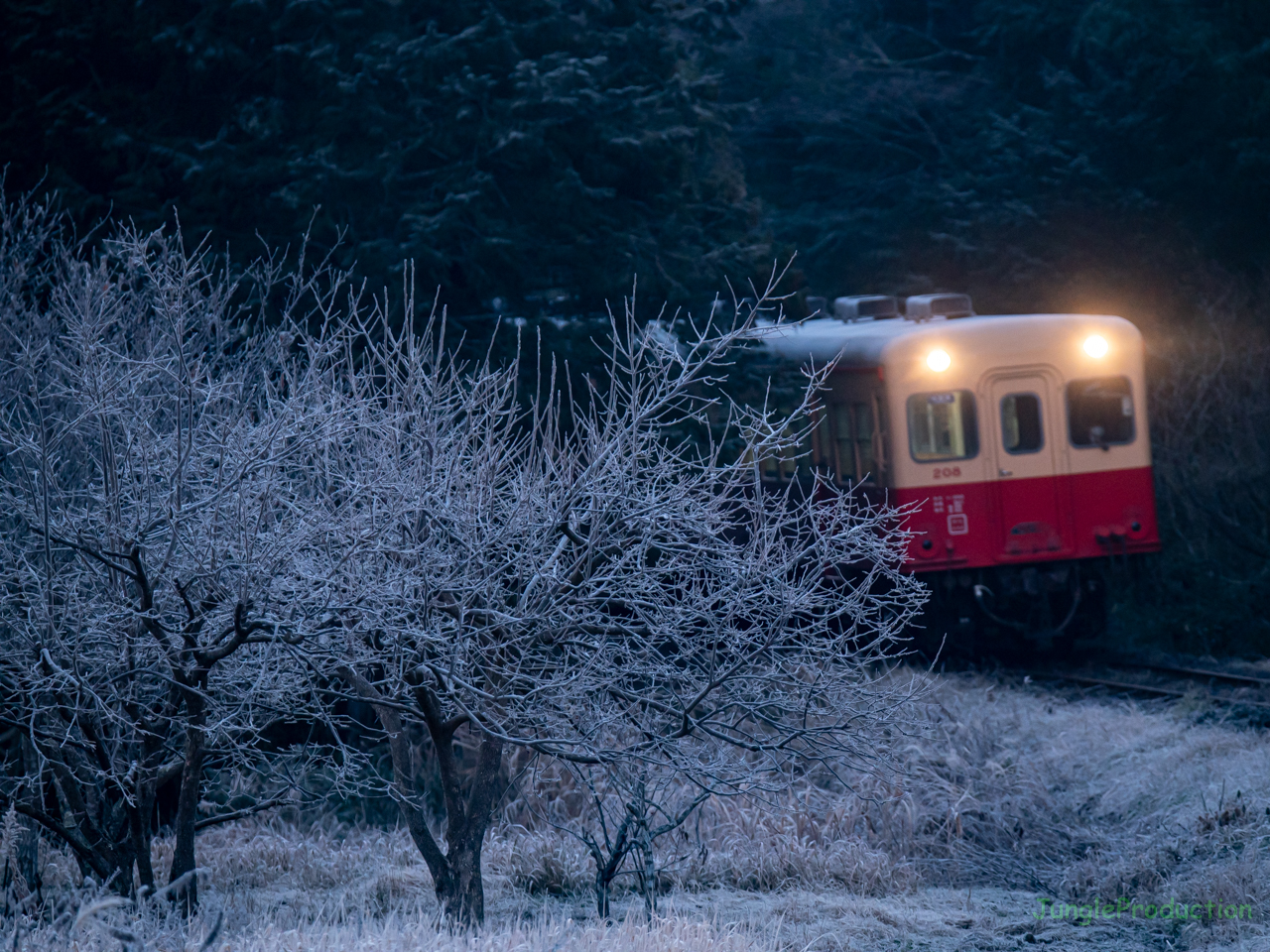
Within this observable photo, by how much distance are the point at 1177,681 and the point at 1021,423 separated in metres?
2.64

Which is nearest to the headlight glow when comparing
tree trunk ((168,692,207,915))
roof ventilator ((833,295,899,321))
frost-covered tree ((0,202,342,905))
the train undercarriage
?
the train undercarriage

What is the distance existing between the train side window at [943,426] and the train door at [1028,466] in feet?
0.77

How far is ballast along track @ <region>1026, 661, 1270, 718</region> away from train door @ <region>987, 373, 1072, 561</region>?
3.89 feet

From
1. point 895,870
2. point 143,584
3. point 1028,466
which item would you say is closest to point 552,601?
point 143,584

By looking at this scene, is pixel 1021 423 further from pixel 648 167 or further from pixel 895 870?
pixel 895 870

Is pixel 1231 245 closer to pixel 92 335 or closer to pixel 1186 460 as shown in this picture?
pixel 1186 460

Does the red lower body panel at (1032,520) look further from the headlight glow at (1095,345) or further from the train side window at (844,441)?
the headlight glow at (1095,345)

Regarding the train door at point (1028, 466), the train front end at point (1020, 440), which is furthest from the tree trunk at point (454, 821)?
the train door at point (1028, 466)

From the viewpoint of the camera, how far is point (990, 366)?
12.9 m

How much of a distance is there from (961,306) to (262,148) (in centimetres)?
678

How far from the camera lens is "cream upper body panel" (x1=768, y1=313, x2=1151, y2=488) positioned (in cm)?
1264

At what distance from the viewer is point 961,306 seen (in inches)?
550

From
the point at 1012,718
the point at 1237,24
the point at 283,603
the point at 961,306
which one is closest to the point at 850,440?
the point at 961,306

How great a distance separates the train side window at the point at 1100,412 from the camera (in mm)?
13141
